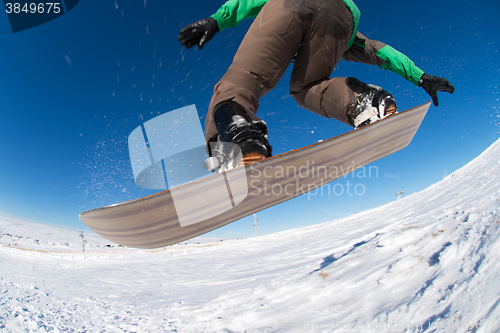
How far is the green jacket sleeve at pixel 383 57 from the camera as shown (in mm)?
1457

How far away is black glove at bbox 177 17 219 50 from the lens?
3.56 feet

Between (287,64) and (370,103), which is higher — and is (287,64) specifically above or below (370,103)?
above

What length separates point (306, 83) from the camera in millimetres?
1325

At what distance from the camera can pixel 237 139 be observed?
2.50 feet

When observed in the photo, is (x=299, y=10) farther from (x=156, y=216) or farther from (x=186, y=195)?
(x=156, y=216)

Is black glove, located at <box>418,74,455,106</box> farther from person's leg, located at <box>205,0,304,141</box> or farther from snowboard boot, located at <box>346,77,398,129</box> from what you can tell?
person's leg, located at <box>205,0,304,141</box>

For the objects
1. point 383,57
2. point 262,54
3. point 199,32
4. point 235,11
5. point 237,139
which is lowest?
point 237,139

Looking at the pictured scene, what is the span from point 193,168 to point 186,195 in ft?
3.40

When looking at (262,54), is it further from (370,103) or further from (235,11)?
(370,103)

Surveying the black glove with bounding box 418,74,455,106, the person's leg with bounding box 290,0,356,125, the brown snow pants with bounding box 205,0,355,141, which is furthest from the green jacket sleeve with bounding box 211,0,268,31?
the black glove with bounding box 418,74,455,106

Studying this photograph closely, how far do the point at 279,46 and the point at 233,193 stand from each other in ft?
2.45

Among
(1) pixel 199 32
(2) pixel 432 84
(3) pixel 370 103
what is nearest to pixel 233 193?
(1) pixel 199 32

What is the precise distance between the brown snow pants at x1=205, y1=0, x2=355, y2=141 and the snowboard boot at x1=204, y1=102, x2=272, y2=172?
1.7 inches

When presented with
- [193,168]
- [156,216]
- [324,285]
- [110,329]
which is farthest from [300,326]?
[110,329]
